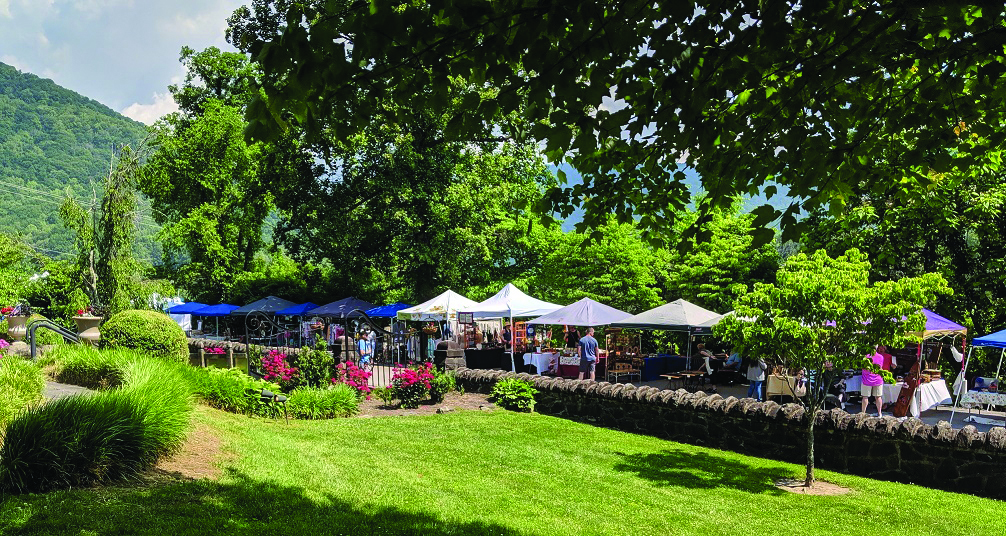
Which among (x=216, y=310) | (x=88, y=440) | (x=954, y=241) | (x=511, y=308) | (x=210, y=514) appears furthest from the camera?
(x=216, y=310)

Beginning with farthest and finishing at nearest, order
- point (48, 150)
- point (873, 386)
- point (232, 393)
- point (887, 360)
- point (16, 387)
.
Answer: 1. point (48, 150)
2. point (887, 360)
3. point (873, 386)
4. point (232, 393)
5. point (16, 387)

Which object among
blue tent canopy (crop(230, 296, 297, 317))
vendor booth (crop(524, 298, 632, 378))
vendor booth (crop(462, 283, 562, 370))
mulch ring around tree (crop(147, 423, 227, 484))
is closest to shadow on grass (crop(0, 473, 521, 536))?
mulch ring around tree (crop(147, 423, 227, 484))

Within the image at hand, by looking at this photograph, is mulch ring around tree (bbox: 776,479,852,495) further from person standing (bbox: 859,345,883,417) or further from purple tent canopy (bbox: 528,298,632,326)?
purple tent canopy (bbox: 528,298,632,326)

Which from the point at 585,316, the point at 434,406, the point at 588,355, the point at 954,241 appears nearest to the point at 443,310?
the point at 585,316

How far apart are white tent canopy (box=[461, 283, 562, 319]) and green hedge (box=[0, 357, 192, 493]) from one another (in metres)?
13.0

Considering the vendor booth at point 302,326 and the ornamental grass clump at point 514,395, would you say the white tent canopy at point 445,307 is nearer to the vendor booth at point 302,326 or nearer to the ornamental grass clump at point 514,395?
the ornamental grass clump at point 514,395

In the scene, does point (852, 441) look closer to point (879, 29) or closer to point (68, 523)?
point (879, 29)

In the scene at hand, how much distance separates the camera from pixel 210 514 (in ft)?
17.9

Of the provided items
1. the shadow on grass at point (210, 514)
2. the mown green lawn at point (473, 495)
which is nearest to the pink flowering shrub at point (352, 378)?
the mown green lawn at point (473, 495)

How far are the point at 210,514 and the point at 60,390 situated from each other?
7.41m

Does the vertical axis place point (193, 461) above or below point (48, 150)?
below

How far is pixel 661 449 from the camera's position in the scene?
446 inches

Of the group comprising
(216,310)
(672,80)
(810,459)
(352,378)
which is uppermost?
(672,80)

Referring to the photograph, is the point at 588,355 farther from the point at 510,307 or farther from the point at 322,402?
the point at 322,402
